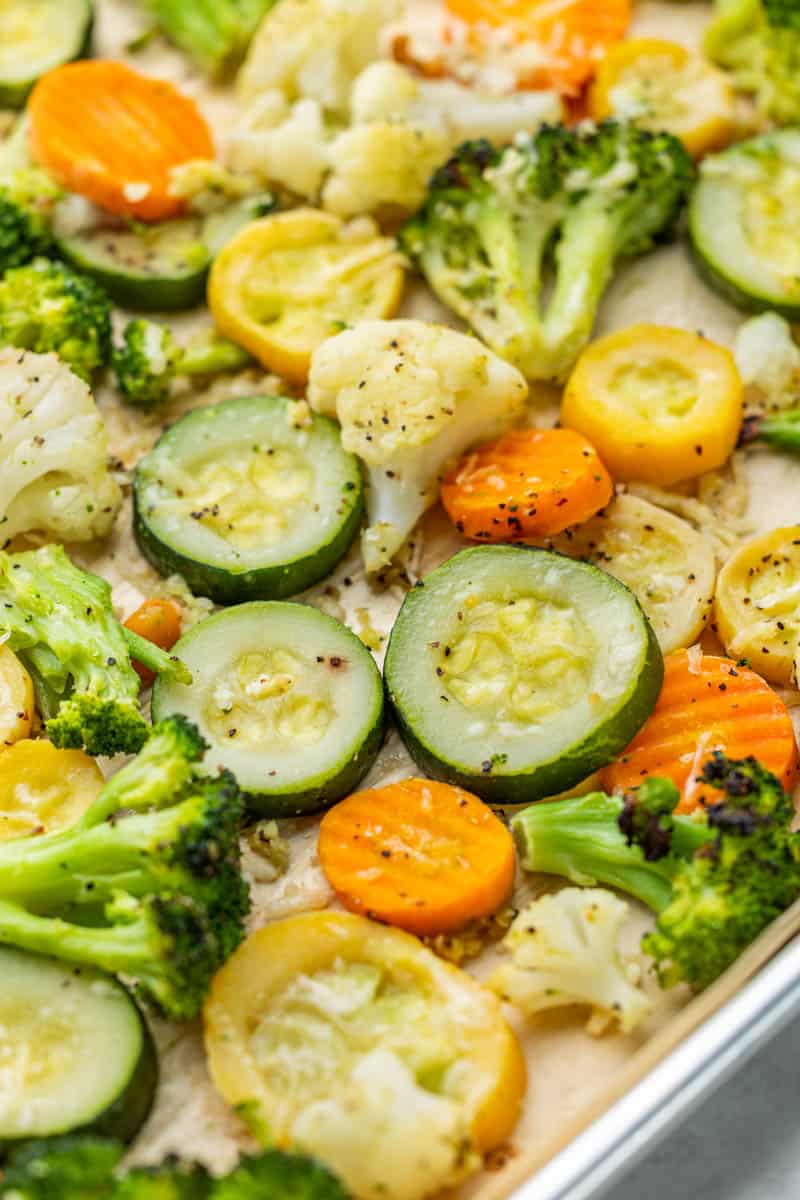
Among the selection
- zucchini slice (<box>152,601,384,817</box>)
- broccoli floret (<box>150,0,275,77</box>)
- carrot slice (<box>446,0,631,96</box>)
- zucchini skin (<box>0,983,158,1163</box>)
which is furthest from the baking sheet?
carrot slice (<box>446,0,631,96</box>)

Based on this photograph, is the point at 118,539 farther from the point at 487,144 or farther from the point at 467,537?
the point at 487,144

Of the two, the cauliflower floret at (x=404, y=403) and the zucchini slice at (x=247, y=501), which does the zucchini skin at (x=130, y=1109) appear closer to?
the zucchini slice at (x=247, y=501)

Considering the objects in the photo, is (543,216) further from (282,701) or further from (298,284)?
(282,701)

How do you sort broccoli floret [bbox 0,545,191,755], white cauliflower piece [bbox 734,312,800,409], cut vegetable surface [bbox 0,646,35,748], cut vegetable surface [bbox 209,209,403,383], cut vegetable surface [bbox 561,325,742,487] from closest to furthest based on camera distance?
broccoli floret [bbox 0,545,191,755], cut vegetable surface [bbox 0,646,35,748], cut vegetable surface [bbox 561,325,742,487], white cauliflower piece [bbox 734,312,800,409], cut vegetable surface [bbox 209,209,403,383]

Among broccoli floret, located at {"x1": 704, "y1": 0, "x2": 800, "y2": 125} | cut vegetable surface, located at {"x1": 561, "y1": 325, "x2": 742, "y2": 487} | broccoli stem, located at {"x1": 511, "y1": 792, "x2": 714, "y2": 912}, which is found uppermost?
broccoli floret, located at {"x1": 704, "y1": 0, "x2": 800, "y2": 125}

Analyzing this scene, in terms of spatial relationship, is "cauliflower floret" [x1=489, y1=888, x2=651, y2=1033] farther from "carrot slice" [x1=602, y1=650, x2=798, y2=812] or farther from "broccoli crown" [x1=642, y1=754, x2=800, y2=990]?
"carrot slice" [x1=602, y1=650, x2=798, y2=812]

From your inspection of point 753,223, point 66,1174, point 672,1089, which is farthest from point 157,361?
point 672,1089

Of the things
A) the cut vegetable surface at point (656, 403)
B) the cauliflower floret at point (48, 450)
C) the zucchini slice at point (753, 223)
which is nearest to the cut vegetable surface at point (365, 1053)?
the cauliflower floret at point (48, 450)

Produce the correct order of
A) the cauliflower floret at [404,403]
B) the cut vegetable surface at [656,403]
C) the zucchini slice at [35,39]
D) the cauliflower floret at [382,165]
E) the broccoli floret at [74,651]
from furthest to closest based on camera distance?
the zucchini slice at [35,39], the cauliflower floret at [382,165], the cut vegetable surface at [656,403], the cauliflower floret at [404,403], the broccoli floret at [74,651]
